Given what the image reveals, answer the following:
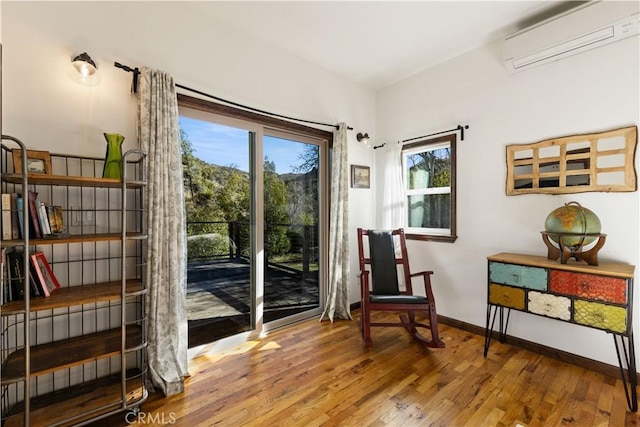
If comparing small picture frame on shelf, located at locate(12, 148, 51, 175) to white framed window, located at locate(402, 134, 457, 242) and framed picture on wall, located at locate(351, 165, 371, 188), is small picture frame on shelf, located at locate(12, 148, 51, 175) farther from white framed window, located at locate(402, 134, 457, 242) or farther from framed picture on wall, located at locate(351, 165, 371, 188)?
white framed window, located at locate(402, 134, 457, 242)

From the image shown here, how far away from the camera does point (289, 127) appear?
3.12 m

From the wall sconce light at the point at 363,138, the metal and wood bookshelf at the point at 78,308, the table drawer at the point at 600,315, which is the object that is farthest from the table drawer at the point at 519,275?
the metal and wood bookshelf at the point at 78,308

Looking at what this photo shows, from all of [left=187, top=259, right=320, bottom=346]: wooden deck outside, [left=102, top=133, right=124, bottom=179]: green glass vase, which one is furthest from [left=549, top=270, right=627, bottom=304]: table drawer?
[left=102, top=133, right=124, bottom=179]: green glass vase

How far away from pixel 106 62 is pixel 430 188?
322 cm

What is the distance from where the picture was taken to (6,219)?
58.6 inches

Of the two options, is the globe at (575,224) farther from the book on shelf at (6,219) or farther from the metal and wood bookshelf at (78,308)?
the book on shelf at (6,219)

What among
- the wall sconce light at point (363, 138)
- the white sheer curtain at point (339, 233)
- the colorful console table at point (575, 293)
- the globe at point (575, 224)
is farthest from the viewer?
the wall sconce light at point (363, 138)

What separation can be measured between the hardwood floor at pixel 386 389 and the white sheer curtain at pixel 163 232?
0.25 m

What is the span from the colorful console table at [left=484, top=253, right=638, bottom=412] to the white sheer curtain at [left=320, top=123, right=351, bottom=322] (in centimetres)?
147

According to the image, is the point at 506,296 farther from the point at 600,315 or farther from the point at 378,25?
the point at 378,25

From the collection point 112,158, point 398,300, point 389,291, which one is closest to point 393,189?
point 389,291

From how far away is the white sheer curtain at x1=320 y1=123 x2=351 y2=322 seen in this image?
11.1 ft

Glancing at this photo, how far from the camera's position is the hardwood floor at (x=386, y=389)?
1.78 meters

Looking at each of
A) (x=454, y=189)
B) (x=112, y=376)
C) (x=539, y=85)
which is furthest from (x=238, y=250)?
(x=539, y=85)
